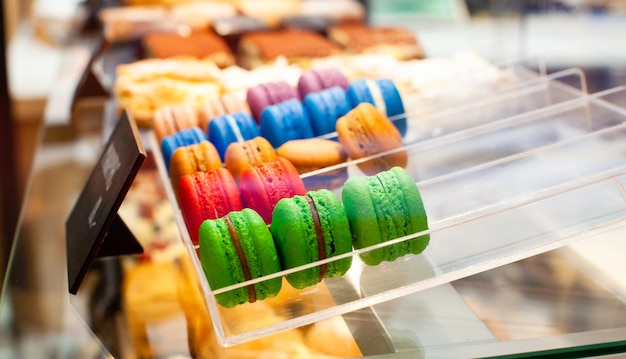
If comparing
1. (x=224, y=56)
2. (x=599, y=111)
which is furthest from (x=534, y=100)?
(x=224, y=56)

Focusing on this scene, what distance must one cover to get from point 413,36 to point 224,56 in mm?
507

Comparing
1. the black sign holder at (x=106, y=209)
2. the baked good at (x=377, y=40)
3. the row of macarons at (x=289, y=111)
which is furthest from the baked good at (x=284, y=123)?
the baked good at (x=377, y=40)

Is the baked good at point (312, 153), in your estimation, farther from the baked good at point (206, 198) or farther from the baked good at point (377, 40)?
the baked good at point (377, 40)

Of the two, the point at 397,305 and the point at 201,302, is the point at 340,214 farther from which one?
the point at 201,302

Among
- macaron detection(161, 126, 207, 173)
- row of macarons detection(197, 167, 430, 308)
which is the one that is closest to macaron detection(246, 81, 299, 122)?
macaron detection(161, 126, 207, 173)

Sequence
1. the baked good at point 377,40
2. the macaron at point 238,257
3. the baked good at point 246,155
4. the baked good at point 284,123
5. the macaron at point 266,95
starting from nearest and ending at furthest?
the macaron at point 238,257 < the baked good at point 246,155 < the baked good at point 284,123 < the macaron at point 266,95 < the baked good at point 377,40

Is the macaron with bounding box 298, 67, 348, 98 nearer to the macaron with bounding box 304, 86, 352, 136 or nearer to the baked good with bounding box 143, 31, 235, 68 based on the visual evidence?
the macaron with bounding box 304, 86, 352, 136

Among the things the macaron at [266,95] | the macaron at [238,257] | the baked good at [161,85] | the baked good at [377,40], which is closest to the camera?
the macaron at [238,257]

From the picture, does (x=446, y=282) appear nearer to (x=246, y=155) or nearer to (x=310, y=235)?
(x=310, y=235)

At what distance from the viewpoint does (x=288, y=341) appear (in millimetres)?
861

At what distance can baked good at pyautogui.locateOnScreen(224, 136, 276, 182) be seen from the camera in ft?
3.33

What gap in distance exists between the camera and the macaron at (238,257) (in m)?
0.82

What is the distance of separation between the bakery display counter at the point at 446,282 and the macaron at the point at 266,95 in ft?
0.61

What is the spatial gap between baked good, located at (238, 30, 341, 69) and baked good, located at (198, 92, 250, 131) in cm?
60
